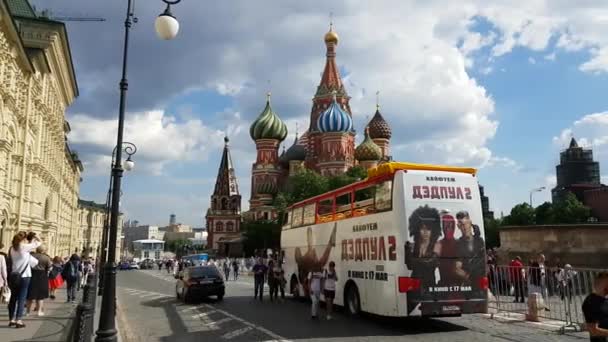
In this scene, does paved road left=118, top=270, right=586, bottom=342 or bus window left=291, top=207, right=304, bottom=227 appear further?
bus window left=291, top=207, right=304, bottom=227

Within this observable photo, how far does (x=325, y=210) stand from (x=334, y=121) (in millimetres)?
52658

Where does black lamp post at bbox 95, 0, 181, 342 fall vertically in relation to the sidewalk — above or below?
above

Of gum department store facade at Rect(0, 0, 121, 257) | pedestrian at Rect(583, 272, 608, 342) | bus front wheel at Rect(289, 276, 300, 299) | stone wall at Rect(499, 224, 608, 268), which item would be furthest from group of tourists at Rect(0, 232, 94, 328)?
stone wall at Rect(499, 224, 608, 268)

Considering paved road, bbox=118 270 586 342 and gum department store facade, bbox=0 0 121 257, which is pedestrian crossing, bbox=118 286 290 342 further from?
gum department store facade, bbox=0 0 121 257

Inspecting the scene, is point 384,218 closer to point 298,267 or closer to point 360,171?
point 298,267

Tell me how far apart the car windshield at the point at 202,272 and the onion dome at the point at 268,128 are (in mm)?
59862

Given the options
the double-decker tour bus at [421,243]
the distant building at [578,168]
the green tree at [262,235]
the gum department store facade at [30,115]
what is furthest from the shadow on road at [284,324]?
the distant building at [578,168]

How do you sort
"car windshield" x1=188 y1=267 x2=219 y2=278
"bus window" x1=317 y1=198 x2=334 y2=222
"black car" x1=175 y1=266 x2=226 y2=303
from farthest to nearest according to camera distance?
"car windshield" x1=188 y1=267 x2=219 y2=278 < "black car" x1=175 y1=266 x2=226 y2=303 < "bus window" x1=317 y1=198 x2=334 y2=222

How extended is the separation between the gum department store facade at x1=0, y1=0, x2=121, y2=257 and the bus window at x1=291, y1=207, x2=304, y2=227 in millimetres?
11729

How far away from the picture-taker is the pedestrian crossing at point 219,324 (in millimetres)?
11242

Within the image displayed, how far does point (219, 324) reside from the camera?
13.2 m

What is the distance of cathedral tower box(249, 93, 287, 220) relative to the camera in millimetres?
78188

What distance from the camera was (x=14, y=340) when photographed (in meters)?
9.63

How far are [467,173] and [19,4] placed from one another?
100ft
